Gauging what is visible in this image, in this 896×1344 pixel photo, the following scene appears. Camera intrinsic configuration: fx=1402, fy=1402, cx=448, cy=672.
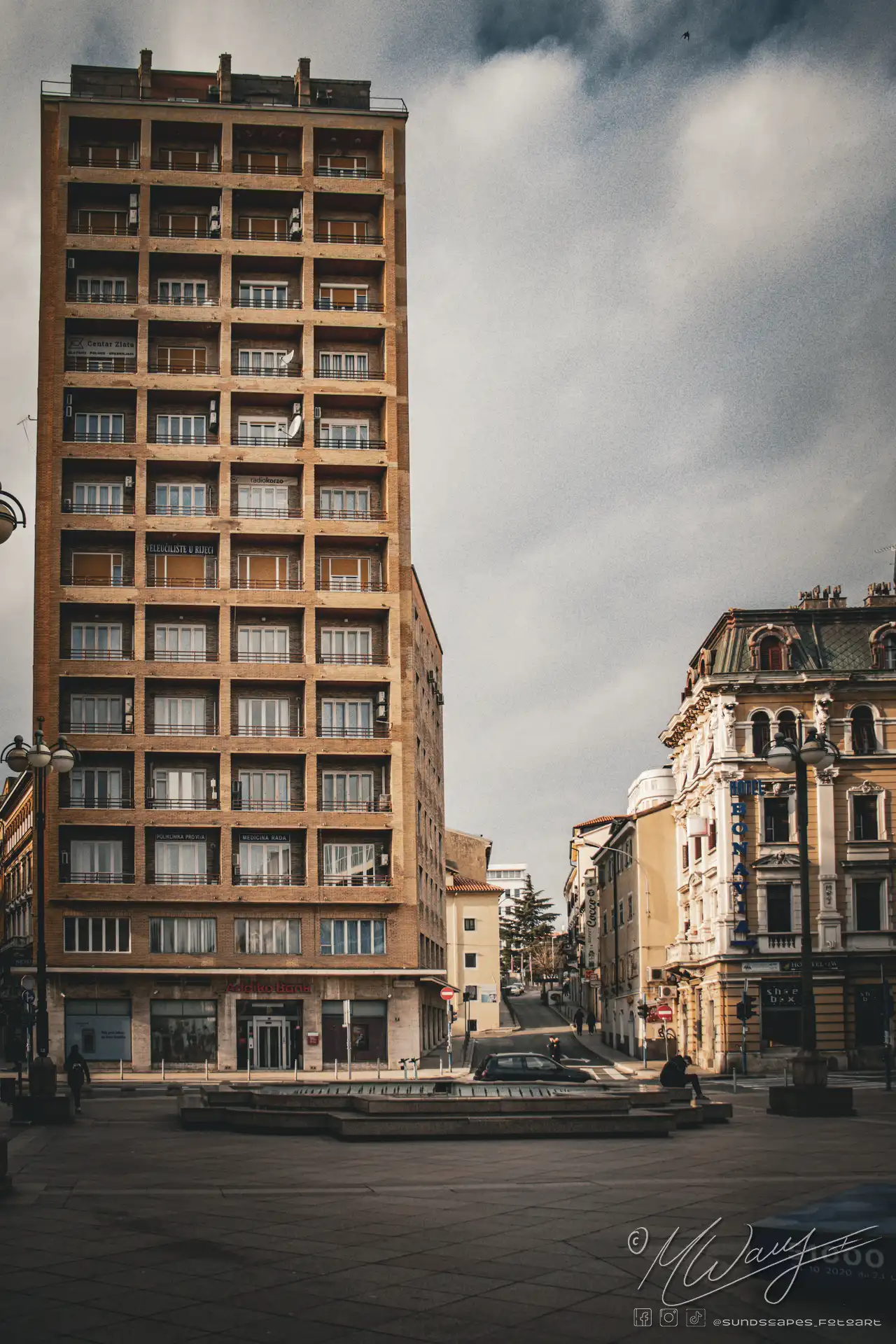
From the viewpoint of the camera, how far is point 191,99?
71125 mm

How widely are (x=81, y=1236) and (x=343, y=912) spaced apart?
5050 cm

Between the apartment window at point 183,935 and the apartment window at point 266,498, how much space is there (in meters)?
19.6

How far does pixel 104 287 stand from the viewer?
226 ft

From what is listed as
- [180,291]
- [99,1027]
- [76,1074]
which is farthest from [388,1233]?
[180,291]

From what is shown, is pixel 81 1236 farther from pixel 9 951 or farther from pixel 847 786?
pixel 9 951

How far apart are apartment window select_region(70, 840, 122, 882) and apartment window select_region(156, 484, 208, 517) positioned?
15.9 m

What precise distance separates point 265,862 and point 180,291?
28.4 meters

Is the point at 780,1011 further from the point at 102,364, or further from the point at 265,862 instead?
the point at 102,364

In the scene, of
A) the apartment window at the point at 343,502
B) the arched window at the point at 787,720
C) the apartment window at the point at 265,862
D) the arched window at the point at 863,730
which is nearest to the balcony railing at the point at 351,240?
the apartment window at the point at 343,502

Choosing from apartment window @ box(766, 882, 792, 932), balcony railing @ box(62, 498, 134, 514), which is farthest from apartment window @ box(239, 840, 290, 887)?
apartment window @ box(766, 882, 792, 932)

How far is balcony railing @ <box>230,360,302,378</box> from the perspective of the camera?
68250 millimetres

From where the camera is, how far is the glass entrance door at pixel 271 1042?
6284cm

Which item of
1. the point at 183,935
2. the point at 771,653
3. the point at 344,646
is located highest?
the point at 344,646
